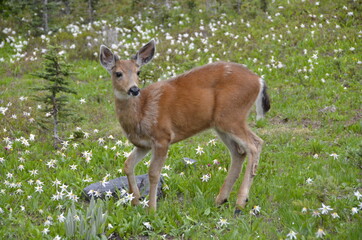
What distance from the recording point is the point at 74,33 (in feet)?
56.4

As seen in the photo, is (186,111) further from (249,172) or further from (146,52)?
(249,172)

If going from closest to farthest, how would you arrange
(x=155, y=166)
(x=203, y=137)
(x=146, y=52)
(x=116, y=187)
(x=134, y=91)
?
(x=134, y=91)
(x=155, y=166)
(x=116, y=187)
(x=146, y=52)
(x=203, y=137)

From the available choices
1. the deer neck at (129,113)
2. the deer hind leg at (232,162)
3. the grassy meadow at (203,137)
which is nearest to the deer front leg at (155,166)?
the grassy meadow at (203,137)

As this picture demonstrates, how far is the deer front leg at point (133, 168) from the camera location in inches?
266

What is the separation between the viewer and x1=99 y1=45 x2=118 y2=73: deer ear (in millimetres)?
6812

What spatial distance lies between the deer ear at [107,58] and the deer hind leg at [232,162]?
1.80m

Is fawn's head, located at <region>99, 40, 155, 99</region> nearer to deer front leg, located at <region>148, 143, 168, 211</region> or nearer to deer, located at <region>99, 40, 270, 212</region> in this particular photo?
deer, located at <region>99, 40, 270, 212</region>

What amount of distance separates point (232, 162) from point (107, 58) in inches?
92.6

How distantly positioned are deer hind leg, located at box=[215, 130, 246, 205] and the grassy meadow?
0.17 m

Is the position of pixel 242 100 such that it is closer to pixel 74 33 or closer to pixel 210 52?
pixel 210 52

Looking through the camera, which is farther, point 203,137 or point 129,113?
point 203,137

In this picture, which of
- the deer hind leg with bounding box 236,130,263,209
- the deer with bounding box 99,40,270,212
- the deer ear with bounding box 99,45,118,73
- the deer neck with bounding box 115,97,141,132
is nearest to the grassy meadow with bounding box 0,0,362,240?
the deer hind leg with bounding box 236,130,263,209

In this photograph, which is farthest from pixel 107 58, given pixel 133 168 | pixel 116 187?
pixel 116 187

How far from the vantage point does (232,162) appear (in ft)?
23.1
